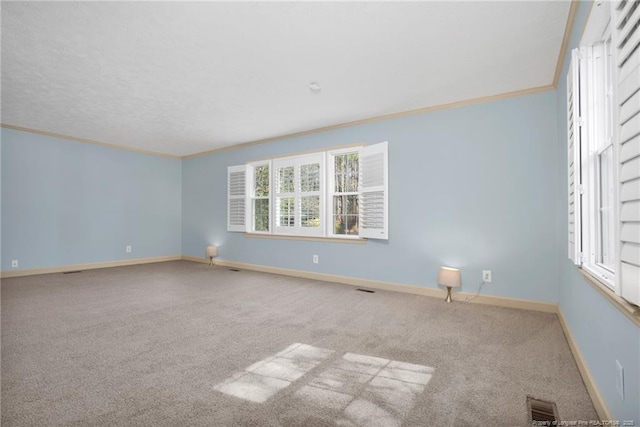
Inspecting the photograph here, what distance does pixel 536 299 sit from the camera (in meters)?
3.27

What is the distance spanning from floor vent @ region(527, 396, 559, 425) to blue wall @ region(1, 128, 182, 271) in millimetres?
6690

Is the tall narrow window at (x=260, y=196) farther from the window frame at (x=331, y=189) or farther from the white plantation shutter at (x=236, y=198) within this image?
the window frame at (x=331, y=189)

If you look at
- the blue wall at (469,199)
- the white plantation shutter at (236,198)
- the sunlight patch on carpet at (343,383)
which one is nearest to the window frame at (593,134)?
the sunlight patch on carpet at (343,383)

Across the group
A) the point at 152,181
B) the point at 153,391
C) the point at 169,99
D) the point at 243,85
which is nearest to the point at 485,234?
the point at 243,85

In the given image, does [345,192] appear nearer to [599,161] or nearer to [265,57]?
[265,57]

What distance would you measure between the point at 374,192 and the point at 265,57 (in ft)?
7.46

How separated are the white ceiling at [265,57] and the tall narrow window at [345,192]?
0.64 metres

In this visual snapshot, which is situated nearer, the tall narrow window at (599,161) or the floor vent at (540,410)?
the floor vent at (540,410)

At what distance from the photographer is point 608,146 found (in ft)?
5.45

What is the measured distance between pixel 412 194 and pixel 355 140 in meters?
1.20

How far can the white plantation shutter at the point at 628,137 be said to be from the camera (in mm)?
993

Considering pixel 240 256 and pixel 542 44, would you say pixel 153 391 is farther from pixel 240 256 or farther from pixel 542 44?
pixel 240 256

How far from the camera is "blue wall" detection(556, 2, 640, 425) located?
44.9 inches

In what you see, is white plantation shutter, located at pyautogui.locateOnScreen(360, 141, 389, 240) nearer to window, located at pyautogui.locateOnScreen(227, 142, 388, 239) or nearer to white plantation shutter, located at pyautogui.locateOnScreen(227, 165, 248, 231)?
window, located at pyautogui.locateOnScreen(227, 142, 388, 239)
